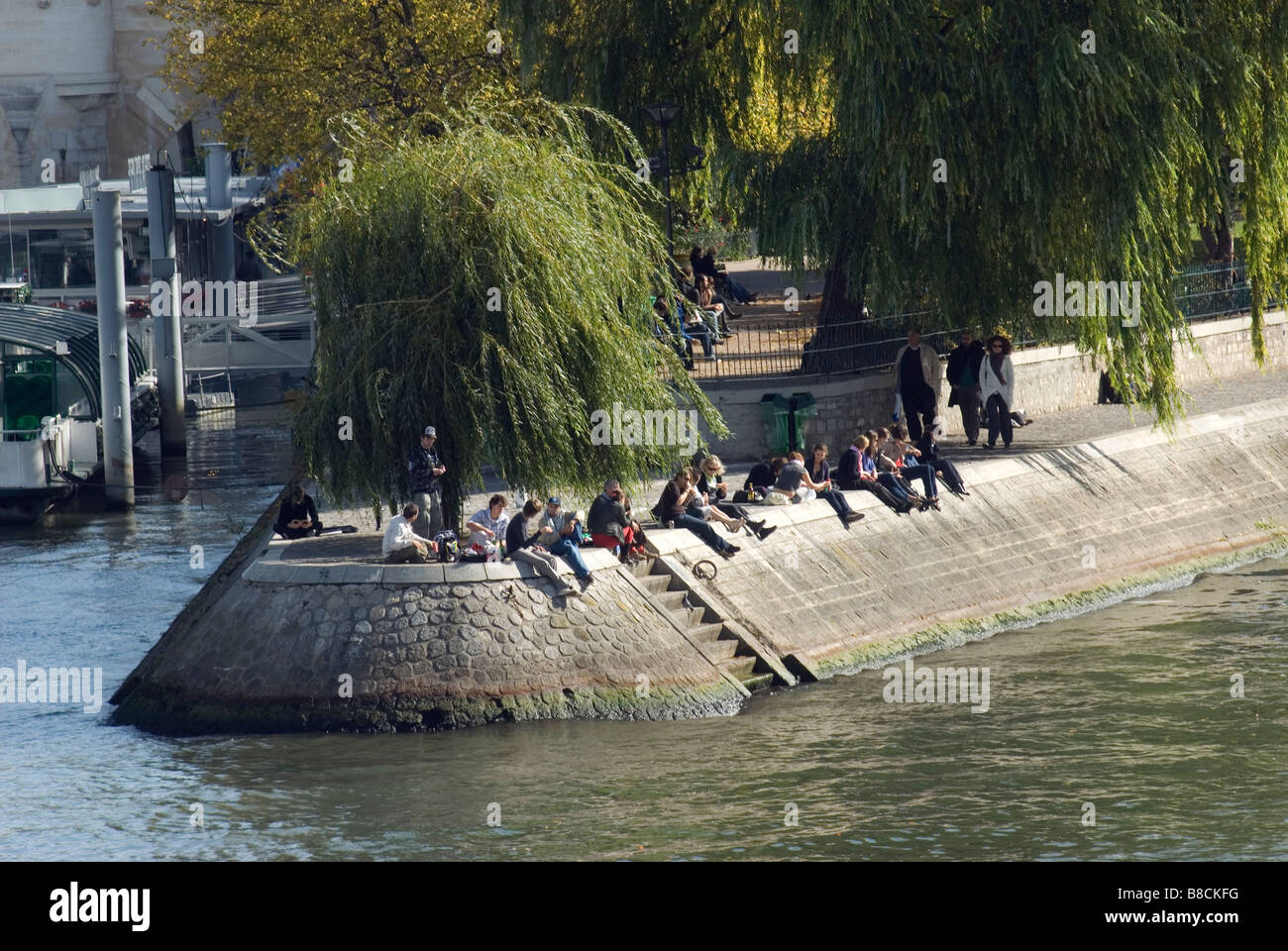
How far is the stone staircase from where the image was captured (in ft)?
75.8

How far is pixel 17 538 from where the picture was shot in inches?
1362

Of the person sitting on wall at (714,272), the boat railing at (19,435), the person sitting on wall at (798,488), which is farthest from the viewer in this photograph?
the person sitting on wall at (714,272)

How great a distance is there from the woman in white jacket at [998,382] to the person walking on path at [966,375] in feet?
0.37

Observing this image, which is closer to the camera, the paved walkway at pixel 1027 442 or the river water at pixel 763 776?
the river water at pixel 763 776

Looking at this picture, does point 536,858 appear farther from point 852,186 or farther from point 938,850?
point 852,186

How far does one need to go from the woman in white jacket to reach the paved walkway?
1.43 ft

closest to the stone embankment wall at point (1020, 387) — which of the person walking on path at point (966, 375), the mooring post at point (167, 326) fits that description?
the person walking on path at point (966, 375)

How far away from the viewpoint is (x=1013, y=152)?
28.1 m

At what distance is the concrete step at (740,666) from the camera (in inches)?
909

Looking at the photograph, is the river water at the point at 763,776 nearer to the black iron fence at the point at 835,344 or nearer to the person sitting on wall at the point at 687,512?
the person sitting on wall at the point at 687,512

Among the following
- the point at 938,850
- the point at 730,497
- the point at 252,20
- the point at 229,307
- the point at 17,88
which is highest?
the point at 17,88

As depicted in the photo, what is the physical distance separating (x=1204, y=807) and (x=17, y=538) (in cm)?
2290

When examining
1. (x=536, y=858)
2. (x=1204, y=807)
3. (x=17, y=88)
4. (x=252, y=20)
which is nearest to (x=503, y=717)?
(x=536, y=858)

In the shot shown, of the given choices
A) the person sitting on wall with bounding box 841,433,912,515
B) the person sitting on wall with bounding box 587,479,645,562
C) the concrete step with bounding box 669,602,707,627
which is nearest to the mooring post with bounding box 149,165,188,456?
the person sitting on wall with bounding box 841,433,912,515
